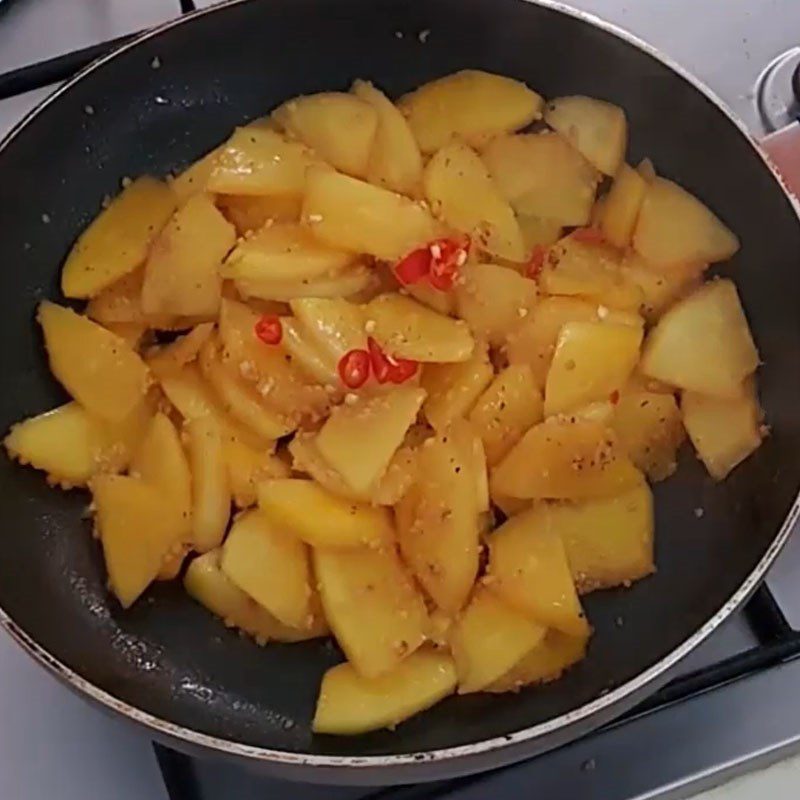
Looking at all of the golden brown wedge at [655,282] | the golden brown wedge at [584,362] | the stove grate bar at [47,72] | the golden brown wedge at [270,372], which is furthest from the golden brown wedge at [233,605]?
A: the stove grate bar at [47,72]

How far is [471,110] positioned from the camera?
1038 millimetres

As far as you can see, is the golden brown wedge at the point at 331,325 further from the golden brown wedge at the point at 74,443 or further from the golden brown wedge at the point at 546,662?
the golden brown wedge at the point at 546,662

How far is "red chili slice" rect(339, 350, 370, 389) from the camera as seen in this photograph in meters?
0.91

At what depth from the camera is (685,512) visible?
3.11 ft

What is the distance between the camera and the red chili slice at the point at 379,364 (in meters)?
0.91

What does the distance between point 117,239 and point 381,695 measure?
0.41 metres

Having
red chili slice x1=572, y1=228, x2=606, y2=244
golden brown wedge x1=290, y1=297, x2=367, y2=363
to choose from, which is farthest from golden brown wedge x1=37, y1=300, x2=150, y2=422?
red chili slice x1=572, y1=228, x2=606, y2=244

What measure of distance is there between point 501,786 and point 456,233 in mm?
396

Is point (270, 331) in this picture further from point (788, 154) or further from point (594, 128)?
point (788, 154)

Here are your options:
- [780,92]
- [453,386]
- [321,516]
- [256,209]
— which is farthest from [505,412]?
[780,92]

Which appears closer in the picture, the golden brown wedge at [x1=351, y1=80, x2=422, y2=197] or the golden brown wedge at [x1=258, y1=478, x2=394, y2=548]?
the golden brown wedge at [x1=258, y1=478, x2=394, y2=548]

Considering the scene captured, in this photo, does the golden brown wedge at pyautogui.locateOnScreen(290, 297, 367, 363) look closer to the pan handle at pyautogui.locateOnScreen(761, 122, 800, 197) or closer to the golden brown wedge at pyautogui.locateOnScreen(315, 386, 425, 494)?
the golden brown wedge at pyautogui.locateOnScreen(315, 386, 425, 494)

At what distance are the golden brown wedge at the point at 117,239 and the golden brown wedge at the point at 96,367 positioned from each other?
0.04m

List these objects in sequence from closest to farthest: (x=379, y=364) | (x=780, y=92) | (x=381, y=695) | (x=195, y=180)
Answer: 1. (x=381, y=695)
2. (x=379, y=364)
3. (x=195, y=180)
4. (x=780, y=92)
